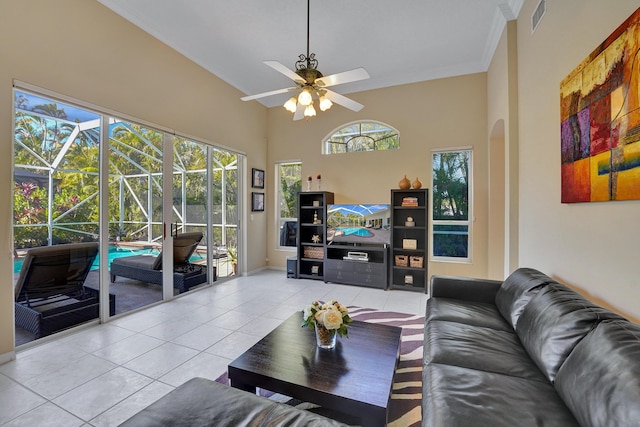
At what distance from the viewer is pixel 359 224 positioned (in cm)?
493

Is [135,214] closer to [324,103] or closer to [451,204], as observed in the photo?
[324,103]

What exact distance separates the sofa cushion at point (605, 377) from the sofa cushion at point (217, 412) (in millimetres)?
977

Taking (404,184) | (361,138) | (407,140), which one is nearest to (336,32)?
(361,138)

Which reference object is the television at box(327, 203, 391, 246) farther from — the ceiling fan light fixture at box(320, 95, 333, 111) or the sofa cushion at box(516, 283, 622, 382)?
the sofa cushion at box(516, 283, 622, 382)

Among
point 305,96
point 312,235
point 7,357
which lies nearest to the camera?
point 7,357

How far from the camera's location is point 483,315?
2.29m

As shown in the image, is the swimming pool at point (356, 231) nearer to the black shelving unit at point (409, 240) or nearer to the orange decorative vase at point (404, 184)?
the black shelving unit at point (409, 240)

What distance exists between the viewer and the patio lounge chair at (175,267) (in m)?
3.71

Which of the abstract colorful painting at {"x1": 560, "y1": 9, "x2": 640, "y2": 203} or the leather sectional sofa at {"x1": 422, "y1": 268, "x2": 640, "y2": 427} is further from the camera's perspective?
the abstract colorful painting at {"x1": 560, "y1": 9, "x2": 640, "y2": 203}

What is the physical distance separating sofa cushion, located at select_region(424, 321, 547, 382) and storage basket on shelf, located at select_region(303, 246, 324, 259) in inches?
131

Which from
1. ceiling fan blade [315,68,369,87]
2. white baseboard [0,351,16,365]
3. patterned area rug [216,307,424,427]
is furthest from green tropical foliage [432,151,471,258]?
white baseboard [0,351,16,365]

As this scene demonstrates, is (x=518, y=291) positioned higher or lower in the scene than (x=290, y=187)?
lower

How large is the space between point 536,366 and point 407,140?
4.03 m

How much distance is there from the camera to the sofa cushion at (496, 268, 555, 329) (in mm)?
2012
